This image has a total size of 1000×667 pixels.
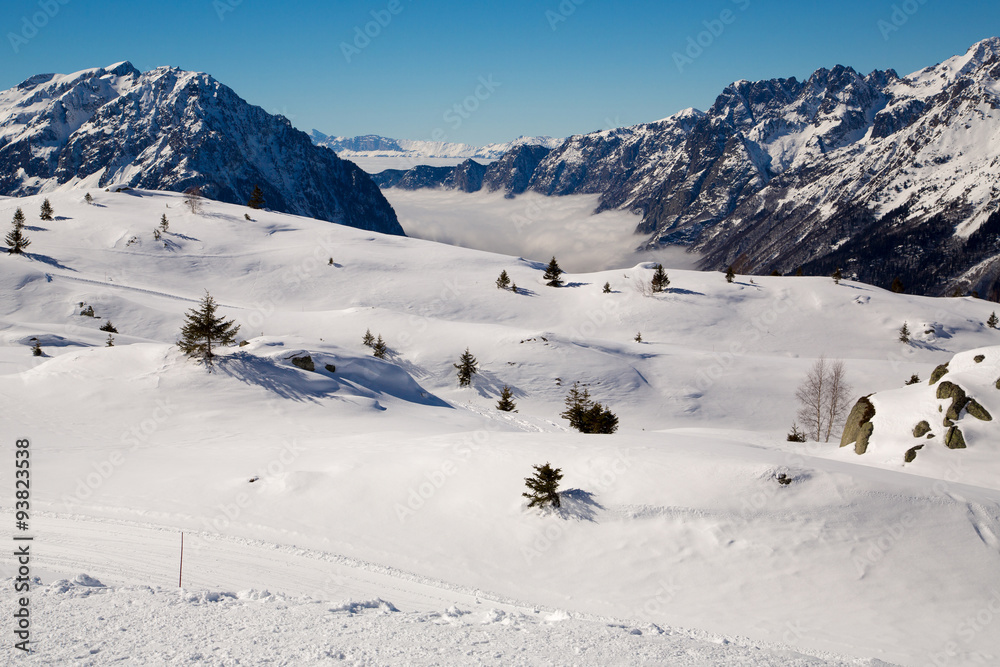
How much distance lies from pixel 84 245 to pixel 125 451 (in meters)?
56.5

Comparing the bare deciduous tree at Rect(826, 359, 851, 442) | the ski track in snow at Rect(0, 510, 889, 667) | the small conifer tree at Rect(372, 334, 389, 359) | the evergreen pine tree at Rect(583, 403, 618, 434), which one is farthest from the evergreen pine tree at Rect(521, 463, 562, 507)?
the bare deciduous tree at Rect(826, 359, 851, 442)

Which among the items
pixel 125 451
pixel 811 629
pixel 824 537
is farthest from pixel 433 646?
pixel 125 451

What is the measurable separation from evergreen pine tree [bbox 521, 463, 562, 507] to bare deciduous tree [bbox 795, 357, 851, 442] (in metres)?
30.9

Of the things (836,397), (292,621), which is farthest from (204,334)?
(836,397)

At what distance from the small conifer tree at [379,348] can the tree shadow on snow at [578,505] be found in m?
29.3

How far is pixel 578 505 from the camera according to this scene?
636 inches

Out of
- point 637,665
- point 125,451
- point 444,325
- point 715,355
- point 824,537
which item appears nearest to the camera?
point 637,665

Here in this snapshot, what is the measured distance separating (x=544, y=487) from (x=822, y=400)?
34.5 m

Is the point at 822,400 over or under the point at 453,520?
over

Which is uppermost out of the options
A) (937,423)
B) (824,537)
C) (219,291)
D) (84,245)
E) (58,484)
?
(84,245)

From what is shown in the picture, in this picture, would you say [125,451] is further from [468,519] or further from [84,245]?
[84,245]

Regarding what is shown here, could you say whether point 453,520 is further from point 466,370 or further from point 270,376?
point 466,370

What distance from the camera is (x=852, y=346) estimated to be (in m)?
59.0

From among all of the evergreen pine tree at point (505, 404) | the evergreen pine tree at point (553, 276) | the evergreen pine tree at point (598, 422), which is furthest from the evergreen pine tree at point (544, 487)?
the evergreen pine tree at point (553, 276)
